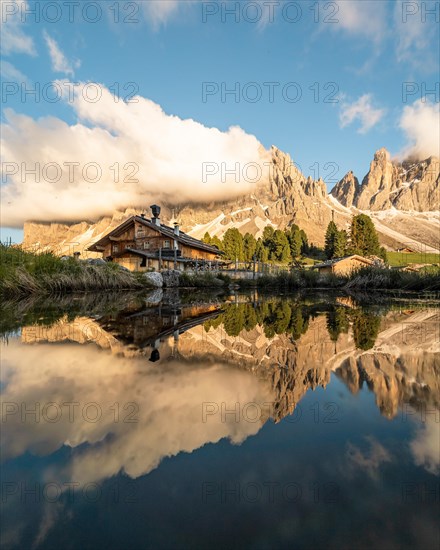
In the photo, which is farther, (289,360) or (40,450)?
(289,360)

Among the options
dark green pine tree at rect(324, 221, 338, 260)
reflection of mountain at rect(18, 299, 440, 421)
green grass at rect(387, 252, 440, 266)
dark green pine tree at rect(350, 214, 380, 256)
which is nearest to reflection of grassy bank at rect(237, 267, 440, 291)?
reflection of mountain at rect(18, 299, 440, 421)

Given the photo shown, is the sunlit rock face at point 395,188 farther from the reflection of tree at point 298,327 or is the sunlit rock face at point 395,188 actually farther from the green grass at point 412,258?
the reflection of tree at point 298,327

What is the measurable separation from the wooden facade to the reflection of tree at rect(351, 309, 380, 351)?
29.5m

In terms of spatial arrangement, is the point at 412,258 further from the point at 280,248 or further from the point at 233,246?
the point at 233,246

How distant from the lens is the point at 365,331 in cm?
354

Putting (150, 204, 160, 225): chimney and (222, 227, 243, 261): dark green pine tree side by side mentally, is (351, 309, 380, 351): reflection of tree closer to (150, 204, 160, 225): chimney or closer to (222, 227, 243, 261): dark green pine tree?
(150, 204, 160, 225): chimney

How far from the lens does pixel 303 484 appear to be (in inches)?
38.0

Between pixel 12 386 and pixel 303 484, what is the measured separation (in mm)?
1726

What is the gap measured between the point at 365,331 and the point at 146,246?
3468cm

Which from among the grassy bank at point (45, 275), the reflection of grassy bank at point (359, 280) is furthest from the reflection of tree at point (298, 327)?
the reflection of grassy bank at point (359, 280)

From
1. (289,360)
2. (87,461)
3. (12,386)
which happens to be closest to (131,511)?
(87,461)

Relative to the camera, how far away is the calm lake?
0.80 meters

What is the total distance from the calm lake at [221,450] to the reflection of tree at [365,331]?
1.07 feet

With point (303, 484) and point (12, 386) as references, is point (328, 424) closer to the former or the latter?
point (303, 484)
